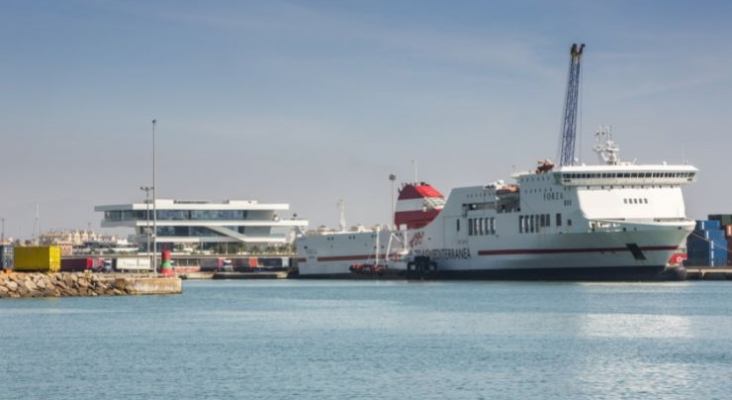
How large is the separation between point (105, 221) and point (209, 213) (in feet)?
45.9

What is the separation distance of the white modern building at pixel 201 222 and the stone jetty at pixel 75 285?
85.0 metres

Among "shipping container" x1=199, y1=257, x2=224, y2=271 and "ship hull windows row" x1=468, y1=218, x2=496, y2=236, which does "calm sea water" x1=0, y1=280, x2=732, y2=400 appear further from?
"shipping container" x1=199, y1=257, x2=224, y2=271

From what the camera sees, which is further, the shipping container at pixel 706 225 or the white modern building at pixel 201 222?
the white modern building at pixel 201 222

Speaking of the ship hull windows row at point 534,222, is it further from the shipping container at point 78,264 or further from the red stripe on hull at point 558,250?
the shipping container at point 78,264

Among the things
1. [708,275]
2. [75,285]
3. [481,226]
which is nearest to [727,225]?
[708,275]

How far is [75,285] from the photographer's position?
7306cm

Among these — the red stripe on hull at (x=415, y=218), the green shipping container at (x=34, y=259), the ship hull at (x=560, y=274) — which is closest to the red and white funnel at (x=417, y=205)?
the red stripe on hull at (x=415, y=218)

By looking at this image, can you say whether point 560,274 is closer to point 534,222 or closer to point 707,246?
point 534,222

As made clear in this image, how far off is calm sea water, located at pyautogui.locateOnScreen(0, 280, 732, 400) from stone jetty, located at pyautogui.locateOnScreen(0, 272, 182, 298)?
10.5 ft

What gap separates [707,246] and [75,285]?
67.3 metres

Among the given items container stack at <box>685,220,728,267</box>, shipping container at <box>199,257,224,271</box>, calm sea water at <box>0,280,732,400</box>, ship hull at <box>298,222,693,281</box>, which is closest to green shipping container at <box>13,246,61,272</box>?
calm sea water at <box>0,280,732,400</box>

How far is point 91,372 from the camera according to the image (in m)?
34.6

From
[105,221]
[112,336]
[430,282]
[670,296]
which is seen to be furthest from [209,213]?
[112,336]

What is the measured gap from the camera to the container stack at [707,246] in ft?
393
